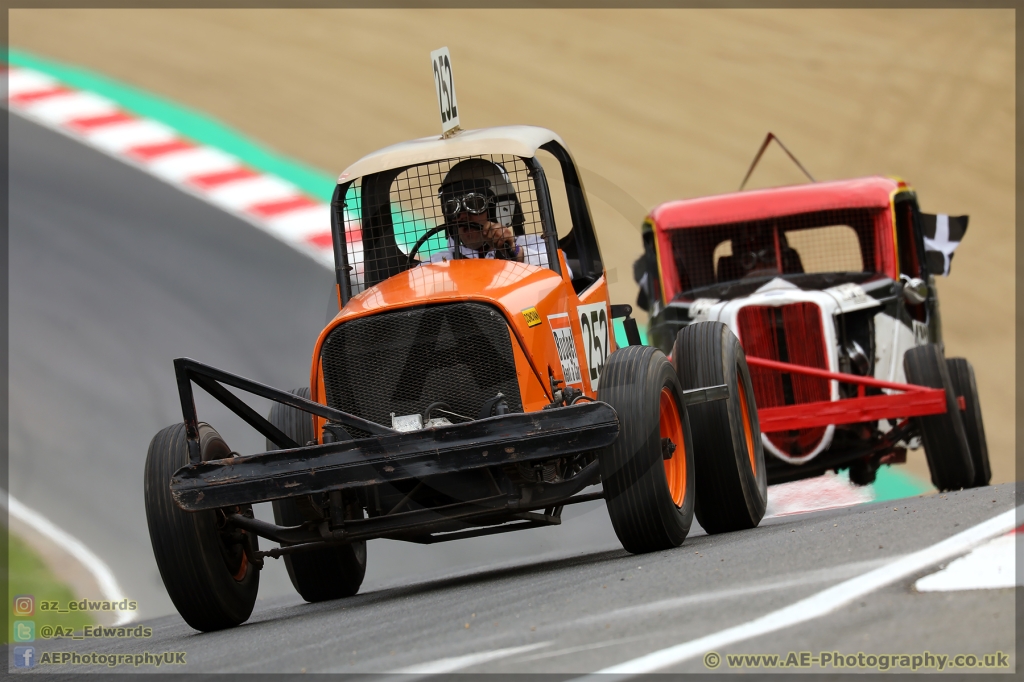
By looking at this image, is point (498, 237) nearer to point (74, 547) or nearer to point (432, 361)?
point (432, 361)

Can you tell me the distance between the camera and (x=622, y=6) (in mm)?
24750

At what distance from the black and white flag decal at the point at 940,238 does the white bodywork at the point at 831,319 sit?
797 mm

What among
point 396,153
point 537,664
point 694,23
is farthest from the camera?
point 694,23

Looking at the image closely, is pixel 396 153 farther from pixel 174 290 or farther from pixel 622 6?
pixel 622 6

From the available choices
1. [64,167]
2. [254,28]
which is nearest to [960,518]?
[64,167]

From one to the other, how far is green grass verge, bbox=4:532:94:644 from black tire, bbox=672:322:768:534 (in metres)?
4.00

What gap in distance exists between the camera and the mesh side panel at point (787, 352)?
9289mm

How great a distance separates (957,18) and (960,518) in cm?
2072

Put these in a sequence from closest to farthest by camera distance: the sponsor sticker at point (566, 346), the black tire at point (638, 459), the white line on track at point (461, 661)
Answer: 1. the white line on track at point (461, 661)
2. the black tire at point (638, 459)
3. the sponsor sticker at point (566, 346)

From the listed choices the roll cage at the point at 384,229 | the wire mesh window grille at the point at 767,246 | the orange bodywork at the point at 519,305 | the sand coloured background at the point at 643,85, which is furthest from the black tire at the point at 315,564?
the sand coloured background at the point at 643,85

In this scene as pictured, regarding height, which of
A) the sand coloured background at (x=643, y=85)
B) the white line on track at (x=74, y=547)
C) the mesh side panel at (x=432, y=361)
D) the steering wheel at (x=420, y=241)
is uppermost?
the sand coloured background at (x=643, y=85)

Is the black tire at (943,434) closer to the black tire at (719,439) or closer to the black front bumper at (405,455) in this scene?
the black tire at (719,439)

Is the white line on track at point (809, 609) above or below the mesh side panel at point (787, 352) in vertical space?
below

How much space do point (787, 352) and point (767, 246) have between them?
4.35ft
